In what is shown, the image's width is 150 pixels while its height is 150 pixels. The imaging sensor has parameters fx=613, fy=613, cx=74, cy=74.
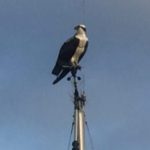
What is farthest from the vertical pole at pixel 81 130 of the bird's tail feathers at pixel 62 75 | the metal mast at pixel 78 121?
the bird's tail feathers at pixel 62 75

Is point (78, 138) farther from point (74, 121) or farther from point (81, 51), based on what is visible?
point (81, 51)

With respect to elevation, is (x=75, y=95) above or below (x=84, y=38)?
below

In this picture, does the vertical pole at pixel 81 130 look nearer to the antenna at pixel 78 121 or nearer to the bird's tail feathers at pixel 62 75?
the antenna at pixel 78 121

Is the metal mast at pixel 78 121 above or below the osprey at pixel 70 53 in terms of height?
below

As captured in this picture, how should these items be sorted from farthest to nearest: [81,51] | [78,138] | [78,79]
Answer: [81,51] → [78,79] → [78,138]

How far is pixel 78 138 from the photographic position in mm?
21828

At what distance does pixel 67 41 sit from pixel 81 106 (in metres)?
3.95

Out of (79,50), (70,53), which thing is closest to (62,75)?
(70,53)

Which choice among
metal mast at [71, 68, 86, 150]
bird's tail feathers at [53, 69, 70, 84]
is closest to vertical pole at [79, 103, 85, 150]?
metal mast at [71, 68, 86, 150]

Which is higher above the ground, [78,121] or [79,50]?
[79,50]

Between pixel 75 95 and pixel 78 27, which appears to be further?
pixel 78 27

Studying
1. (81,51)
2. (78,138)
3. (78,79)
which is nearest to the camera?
(78,138)

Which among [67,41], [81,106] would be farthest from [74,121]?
[67,41]

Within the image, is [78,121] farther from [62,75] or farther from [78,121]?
[62,75]
